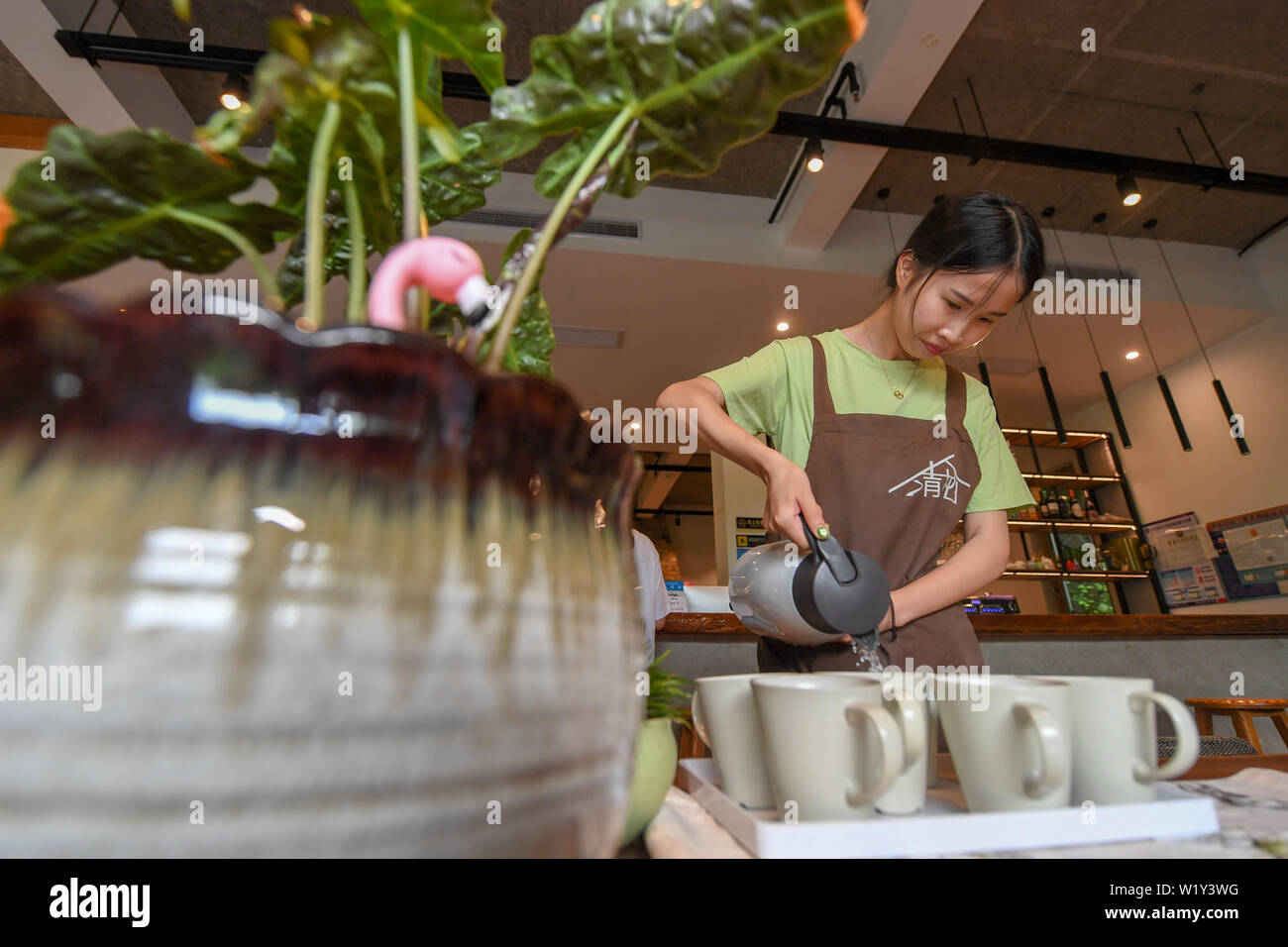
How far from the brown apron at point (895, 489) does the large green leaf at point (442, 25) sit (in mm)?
1123

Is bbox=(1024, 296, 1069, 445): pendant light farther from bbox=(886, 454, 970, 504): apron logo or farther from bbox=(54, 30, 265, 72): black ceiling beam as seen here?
bbox=(54, 30, 265, 72): black ceiling beam

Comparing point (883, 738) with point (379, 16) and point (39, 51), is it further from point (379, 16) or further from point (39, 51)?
point (39, 51)

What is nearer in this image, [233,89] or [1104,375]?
[233,89]

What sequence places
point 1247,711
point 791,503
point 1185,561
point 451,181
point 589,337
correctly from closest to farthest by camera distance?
→ point 451,181 < point 791,503 < point 1247,711 < point 589,337 < point 1185,561

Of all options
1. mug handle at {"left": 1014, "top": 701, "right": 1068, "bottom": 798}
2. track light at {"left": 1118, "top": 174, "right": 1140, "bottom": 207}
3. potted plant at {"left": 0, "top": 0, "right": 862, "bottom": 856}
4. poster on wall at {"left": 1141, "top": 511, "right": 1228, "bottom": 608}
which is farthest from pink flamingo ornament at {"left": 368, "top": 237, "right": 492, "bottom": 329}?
poster on wall at {"left": 1141, "top": 511, "right": 1228, "bottom": 608}

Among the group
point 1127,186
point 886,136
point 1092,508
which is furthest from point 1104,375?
point 1092,508

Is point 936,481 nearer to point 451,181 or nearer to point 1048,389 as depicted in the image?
point 451,181

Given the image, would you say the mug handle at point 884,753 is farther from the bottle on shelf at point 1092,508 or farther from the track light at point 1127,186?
the bottle on shelf at point 1092,508

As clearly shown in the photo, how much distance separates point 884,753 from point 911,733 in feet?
0.10

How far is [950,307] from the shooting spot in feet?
4.55

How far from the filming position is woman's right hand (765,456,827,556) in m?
1.07

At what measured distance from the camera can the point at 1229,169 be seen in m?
3.65

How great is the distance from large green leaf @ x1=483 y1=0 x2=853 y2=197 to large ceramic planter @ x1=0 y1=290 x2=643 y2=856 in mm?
198
